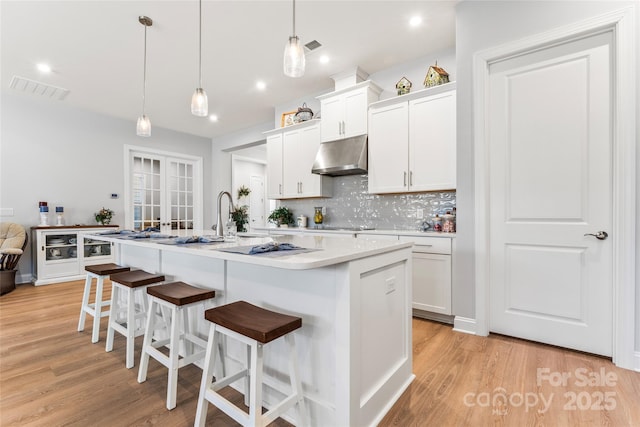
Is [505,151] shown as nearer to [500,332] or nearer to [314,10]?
[500,332]

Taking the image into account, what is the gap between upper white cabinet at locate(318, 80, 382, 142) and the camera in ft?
11.8

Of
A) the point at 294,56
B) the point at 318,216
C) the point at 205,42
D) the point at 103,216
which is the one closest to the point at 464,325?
the point at 318,216

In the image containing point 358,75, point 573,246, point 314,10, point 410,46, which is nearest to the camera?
point 573,246

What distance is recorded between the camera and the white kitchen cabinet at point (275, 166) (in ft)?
15.2

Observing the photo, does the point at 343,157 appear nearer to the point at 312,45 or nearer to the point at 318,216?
the point at 318,216

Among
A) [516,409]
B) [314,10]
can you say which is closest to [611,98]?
[516,409]

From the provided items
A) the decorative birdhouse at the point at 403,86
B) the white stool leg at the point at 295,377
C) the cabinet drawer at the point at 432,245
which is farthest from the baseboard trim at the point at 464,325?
the decorative birdhouse at the point at 403,86

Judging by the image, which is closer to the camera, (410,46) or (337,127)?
(410,46)

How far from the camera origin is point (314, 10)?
263cm

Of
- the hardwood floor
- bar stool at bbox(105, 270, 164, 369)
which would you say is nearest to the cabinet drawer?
the hardwood floor

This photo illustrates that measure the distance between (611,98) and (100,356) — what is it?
4186 millimetres

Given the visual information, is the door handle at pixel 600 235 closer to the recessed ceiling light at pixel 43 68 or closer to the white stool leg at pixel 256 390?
the white stool leg at pixel 256 390

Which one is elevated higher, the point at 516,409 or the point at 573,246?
the point at 573,246

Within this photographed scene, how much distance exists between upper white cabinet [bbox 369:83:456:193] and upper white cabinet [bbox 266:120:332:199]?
91cm
